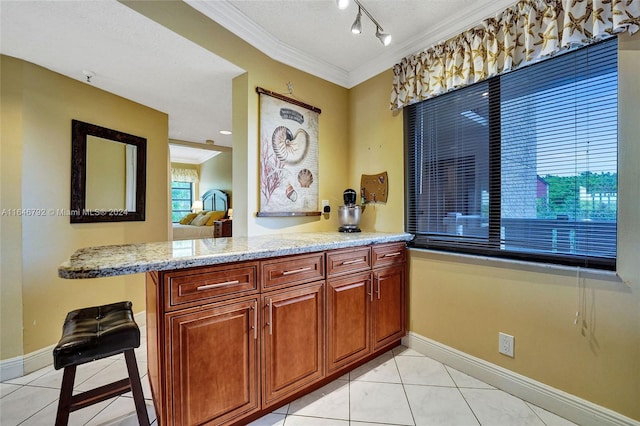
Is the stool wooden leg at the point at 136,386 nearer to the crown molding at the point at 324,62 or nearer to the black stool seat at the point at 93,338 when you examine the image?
the black stool seat at the point at 93,338

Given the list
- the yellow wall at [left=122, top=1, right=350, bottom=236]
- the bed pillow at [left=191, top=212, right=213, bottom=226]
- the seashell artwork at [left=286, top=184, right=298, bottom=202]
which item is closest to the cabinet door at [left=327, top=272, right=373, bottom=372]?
the yellow wall at [left=122, top=1, right=350, bottom=236]

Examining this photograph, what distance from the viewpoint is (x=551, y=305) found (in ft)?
5.39

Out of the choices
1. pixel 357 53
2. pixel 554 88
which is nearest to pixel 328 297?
pixel 554 88

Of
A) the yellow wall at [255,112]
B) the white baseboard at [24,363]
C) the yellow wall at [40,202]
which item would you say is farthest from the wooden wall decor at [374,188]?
the white baseboard at [24,363]

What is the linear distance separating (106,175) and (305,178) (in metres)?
1.91

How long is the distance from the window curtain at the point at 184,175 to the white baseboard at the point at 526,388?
7.44 m

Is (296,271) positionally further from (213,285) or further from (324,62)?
(324,62)

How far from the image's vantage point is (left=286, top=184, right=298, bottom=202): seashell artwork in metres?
2.41

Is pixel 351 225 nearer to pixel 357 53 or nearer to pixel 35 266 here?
pixel 357 53

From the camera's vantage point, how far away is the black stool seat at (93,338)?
1157mm

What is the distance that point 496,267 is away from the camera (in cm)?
188

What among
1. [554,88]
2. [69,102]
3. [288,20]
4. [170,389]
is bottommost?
[170,389]

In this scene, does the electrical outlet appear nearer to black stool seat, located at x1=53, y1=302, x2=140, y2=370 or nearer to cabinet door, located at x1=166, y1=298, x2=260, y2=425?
cabinet door, located at x1=166, y1=298, x2=260, y2=425

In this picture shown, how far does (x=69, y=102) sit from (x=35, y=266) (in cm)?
136
